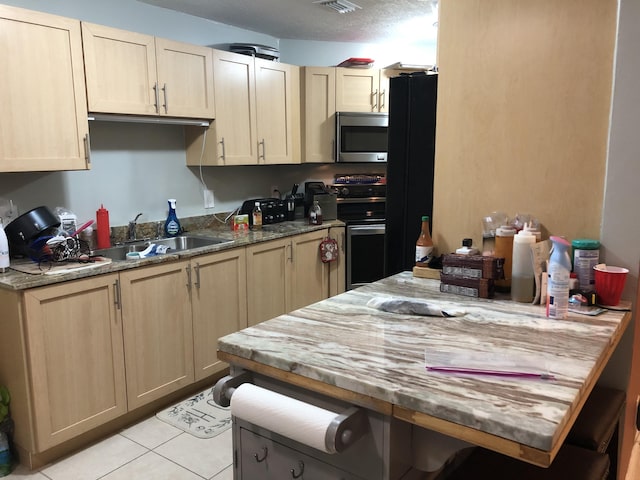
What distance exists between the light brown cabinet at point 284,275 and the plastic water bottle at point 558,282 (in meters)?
2.10

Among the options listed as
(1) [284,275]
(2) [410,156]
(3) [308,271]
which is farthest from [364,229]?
(2) [410,156]

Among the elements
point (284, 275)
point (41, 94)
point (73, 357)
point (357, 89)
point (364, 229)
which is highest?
point (357, 89)

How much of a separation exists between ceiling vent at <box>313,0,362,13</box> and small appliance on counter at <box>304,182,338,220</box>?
136cm

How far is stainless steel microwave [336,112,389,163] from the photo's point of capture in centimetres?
412

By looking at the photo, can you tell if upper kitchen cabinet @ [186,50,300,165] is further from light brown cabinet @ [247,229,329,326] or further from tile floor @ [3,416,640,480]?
tile floor @ [3,416,640,480]

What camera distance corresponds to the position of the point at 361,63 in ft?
13.6

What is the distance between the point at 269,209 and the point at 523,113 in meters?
2.42

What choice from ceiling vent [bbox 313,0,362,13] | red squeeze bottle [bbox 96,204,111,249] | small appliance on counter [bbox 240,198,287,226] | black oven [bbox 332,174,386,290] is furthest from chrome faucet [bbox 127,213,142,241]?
ceiling vent [bbox 313,0,362,13]

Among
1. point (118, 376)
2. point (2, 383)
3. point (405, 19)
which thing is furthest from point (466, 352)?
point (405, 19)

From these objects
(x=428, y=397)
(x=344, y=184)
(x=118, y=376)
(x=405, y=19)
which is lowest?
(x=118, y=376)

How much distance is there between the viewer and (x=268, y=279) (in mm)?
3475

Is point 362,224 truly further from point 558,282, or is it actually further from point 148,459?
point 558,282

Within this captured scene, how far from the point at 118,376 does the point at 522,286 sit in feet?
6.59

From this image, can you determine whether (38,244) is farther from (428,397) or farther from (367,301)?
(428,397)
